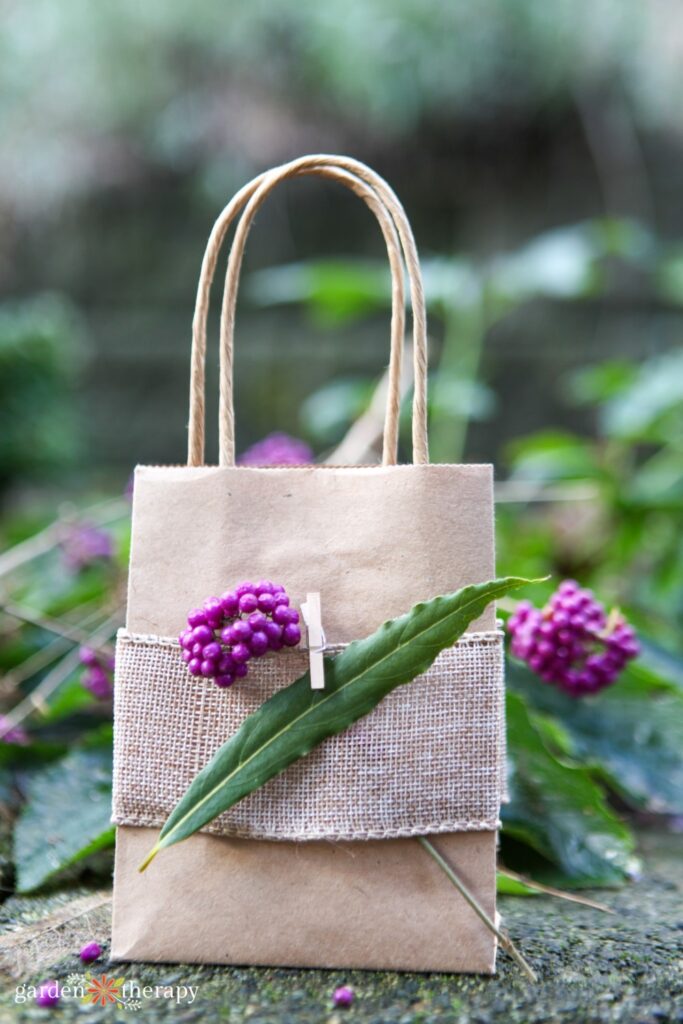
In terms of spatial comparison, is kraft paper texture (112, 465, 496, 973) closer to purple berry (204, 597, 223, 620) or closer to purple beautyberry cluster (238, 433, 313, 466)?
purple berry (204, 597, 223, 620)

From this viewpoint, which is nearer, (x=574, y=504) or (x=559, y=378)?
(x=574, y=504)

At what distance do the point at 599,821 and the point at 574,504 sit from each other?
3.97 ft

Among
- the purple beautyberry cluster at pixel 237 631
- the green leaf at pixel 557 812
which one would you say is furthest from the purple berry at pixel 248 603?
the green leaf at pixel 557 812

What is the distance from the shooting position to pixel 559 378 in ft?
9.25

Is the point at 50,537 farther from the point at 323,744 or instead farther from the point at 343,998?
the point at 343,998

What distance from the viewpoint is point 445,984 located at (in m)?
0.64

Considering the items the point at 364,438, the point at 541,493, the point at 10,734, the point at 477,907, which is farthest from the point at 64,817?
the point at 541,493

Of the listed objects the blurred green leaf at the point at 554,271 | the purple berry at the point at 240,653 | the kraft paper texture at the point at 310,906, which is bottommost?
the kraft paper texture at the point at 310,906

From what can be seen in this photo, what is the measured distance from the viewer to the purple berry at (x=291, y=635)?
0.64 metres

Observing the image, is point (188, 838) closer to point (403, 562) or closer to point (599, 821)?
point (403, 562)

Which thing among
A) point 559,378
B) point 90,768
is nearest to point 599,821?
point 90,768

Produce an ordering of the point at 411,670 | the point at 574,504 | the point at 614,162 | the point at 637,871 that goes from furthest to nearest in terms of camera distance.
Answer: the point at 614,162 → the point at 574,504 → the point at 637,871 → the point at 411,670

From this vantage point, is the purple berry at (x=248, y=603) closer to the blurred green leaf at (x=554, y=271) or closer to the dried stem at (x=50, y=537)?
the dried stem at (x=50, y=537)

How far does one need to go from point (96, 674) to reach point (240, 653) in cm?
43
